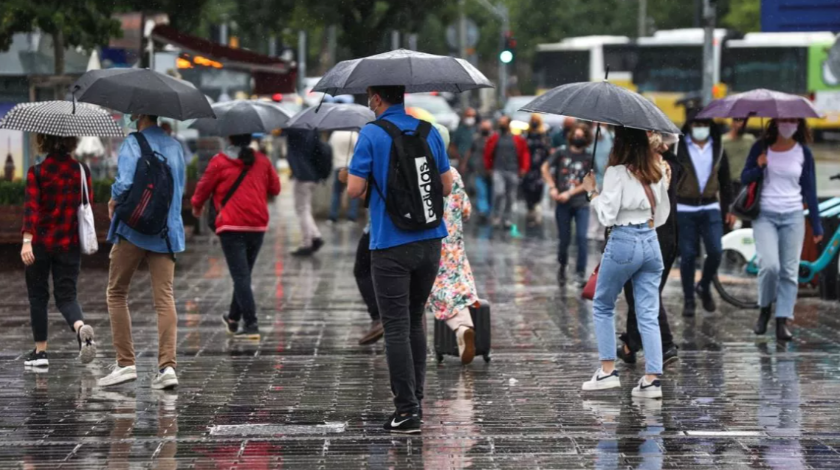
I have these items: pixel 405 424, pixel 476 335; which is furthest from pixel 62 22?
pixel 405 424

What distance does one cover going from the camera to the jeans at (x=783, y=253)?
413 inches

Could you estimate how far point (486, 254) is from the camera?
58.5 ft

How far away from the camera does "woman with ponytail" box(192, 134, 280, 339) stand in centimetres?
1068

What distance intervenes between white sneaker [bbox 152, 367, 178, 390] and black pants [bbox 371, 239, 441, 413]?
1.83 m

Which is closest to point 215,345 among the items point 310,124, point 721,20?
point 310,124

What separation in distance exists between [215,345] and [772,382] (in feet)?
13.1

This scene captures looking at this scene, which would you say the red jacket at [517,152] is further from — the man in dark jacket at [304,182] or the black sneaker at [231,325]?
the black sneaker at [231,325]

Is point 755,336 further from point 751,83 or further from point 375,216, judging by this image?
point 751,83

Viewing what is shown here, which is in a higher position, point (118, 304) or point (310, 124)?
point (310, 124)

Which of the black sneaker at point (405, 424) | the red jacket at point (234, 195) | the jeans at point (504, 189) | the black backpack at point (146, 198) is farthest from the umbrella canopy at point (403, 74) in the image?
the jeans at point (504, 189)

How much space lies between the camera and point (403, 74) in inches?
284

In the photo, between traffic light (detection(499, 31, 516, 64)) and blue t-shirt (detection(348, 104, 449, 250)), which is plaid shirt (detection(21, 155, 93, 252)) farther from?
traffic light (detection(499, 31, 516, 64))

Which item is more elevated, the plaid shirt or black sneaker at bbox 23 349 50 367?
the plaid shirt

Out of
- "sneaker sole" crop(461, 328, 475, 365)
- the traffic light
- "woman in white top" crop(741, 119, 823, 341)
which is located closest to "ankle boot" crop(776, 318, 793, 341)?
"woman in white top" crop(741, 119, 823, 341)
